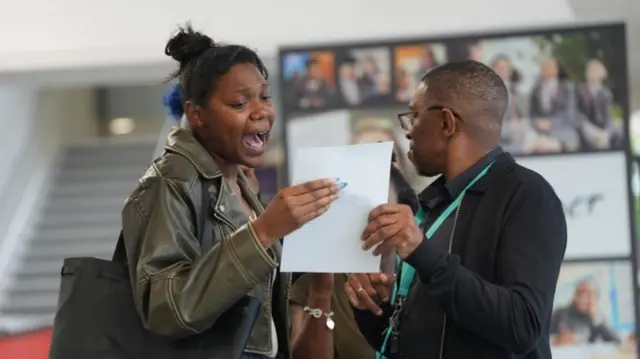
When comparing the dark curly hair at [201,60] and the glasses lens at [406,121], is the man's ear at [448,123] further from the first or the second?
the dark curly hair at [201,60]

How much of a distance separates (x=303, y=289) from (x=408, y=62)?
2.08 metres

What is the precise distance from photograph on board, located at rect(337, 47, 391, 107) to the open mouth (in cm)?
208

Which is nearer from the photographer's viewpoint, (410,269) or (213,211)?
(213,211)

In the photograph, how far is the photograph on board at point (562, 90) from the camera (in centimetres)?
322

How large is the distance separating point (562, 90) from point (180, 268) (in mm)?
2516

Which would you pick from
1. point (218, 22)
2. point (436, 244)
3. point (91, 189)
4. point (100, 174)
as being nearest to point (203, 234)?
point (436, 244)

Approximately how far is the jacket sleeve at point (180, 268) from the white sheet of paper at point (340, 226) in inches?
3.7

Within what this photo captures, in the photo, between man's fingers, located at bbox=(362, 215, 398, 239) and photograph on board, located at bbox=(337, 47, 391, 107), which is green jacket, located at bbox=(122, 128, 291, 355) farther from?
photograph on board, located at bbox=(337, 47, 391, 107)

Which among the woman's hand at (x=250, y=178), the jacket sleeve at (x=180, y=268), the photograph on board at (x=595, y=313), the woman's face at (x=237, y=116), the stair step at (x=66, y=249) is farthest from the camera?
the stair step at (x=66, y=249)

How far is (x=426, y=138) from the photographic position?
1.38 m

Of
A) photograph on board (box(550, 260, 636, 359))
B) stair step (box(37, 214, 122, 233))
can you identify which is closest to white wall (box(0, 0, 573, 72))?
photograph on board (box(550, 260, 636, 359))

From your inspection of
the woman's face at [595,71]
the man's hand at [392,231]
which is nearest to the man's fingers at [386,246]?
the man's hand at [392,231]

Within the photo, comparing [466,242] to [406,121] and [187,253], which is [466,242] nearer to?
[406,121]

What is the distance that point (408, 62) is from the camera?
11.0 ft
